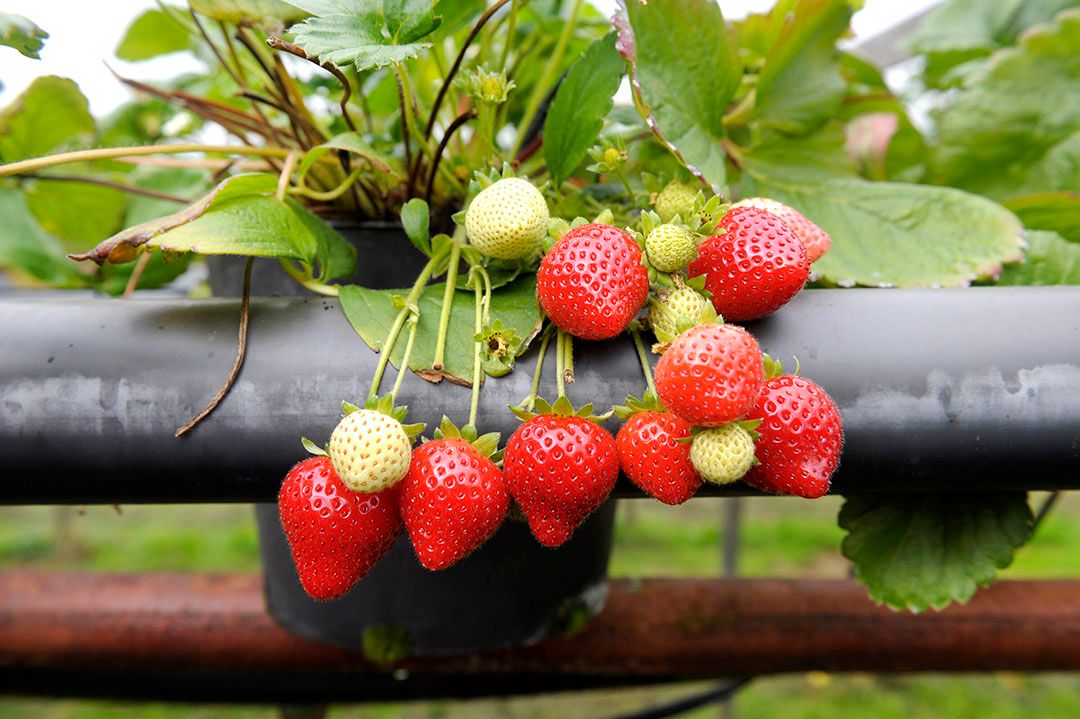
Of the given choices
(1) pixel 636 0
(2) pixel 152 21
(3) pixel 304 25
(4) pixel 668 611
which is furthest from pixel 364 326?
(2) pixel 152 21

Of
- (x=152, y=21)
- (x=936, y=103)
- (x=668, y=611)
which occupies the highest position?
(x=152, y=21)

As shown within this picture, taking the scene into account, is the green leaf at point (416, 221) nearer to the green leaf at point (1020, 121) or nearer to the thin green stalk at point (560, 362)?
the thin green stalk at point (560, 362)

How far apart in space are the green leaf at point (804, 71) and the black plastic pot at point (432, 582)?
0.97ft

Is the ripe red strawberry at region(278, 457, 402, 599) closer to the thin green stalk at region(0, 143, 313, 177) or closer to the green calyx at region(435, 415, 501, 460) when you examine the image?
the green calyx at region(435, 415, 501, 460)

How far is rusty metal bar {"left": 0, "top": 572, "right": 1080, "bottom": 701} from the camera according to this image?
23.6 inches

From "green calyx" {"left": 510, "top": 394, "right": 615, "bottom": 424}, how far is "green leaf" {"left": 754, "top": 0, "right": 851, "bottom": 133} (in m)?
0.36

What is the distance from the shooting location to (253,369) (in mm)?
344

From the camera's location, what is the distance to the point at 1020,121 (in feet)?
2.27

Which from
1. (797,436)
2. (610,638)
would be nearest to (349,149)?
(797,436)

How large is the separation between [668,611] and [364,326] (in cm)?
38

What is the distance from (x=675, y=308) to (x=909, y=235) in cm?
25

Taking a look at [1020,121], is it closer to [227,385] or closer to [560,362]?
[560,362]

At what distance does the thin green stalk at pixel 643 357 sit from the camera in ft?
1.13

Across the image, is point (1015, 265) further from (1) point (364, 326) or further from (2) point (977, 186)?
(1) point (364, 326)
